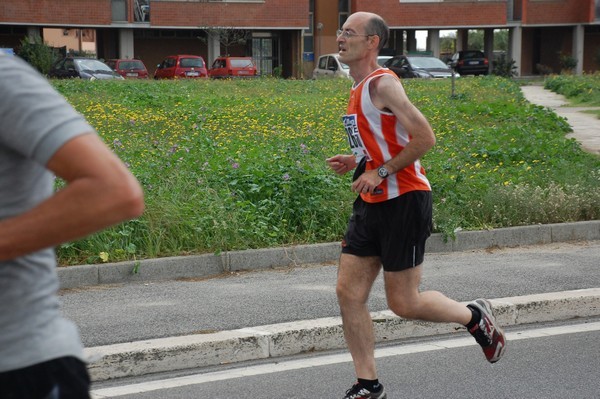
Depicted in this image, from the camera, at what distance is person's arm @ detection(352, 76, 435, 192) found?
4.90 meters

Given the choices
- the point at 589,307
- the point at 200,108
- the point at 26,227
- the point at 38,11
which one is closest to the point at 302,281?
the point at 589,307

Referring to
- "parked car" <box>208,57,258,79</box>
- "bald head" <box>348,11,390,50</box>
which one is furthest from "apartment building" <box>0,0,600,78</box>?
"bald head" <box>348,11,390,50</box>

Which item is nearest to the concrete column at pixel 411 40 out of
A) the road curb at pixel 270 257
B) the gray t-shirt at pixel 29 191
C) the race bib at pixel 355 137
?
the road curb at pixel 270 257

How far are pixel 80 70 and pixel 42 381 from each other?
33.9 metres

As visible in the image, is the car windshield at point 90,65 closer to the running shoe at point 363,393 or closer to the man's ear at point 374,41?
the man's ear at point 374,41

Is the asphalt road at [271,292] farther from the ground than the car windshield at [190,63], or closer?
closer

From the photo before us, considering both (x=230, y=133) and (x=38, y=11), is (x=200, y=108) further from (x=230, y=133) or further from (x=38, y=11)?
(x=38, y=11)

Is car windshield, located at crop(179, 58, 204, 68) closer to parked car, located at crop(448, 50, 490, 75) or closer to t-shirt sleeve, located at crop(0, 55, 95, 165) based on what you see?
parked car, located at crop(448, 50, 490, 75)

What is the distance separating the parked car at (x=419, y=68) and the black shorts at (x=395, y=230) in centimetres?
3249

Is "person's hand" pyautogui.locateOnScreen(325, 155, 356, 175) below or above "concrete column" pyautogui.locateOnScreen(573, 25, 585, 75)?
below

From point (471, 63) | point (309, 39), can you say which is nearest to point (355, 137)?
point (471, 63)

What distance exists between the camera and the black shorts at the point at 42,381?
2283mm

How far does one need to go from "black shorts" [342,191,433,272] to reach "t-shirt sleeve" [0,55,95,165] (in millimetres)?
3035

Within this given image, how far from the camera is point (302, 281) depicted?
26.5ft
